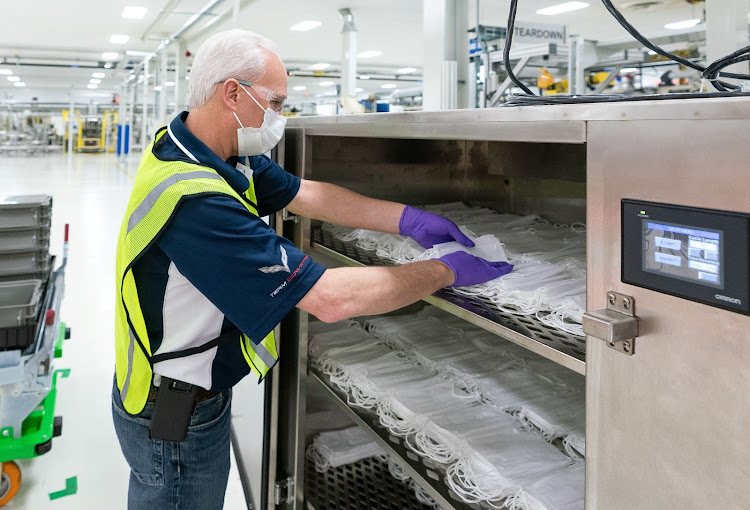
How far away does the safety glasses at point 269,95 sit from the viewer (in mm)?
1510

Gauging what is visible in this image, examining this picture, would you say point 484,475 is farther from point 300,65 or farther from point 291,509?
point 300,65

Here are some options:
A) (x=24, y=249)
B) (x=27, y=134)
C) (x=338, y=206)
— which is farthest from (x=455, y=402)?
(x=27, y=134)

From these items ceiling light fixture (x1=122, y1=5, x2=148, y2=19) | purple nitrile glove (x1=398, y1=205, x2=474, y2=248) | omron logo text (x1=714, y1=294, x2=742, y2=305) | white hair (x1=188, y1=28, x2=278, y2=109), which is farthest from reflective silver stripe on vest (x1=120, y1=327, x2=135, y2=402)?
ceiling light fixture (x1=122, y1=5, x2=148, y2=19)

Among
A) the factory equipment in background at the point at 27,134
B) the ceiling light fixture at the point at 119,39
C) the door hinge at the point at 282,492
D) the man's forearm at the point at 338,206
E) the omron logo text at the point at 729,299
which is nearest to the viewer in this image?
the omron logo text at the point at 729,299

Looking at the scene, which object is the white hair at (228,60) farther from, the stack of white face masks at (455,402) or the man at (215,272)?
the stack of white face masks at (455,402)

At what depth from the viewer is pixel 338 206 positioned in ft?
5.85

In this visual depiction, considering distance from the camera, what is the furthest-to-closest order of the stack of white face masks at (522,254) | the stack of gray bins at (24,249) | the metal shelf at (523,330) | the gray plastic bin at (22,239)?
the gray plastic bin at (22,239)
the stack of gray bins at (24,249)
the stack of white face masks at (522,254)
the metal shelf at (523,330)

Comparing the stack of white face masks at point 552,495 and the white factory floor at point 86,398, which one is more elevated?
the stack of white face masks at point 552,495

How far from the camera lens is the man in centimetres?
123

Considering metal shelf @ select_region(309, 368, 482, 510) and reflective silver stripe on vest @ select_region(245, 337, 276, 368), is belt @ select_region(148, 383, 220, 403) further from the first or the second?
metal shelf @ select_region(309, 368, 482, 510)

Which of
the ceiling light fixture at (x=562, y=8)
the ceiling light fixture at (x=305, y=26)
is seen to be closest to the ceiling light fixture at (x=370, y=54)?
the ceiling light fixture at (x=305, y=26)

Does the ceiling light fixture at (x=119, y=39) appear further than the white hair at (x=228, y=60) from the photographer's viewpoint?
Yes

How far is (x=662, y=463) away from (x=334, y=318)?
28.4 inches

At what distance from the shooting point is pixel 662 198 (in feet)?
2.21
